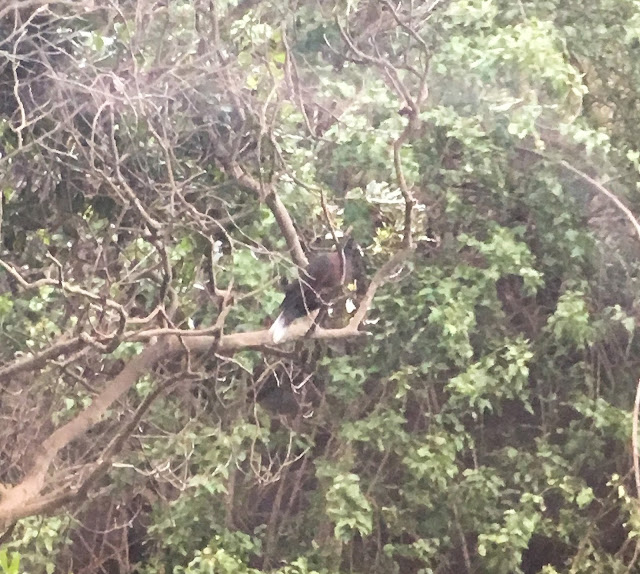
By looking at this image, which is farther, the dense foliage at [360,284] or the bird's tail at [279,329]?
the dense foliage at [360,284]

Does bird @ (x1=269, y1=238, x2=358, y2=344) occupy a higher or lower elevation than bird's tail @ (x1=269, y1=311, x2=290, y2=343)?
higher

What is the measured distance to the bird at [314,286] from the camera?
2.00 meters

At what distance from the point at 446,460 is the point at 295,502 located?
1.91 ft

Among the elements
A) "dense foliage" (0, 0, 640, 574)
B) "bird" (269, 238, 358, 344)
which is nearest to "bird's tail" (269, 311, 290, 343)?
"bird" (269, 238, 358, 344)

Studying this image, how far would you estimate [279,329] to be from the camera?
1957 mm

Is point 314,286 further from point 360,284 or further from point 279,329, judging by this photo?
point 360,284

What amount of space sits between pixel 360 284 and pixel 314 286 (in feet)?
1.77

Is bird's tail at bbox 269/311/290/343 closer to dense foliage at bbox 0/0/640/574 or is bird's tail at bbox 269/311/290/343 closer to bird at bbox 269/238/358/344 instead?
bird at bbox 269/238/358/344

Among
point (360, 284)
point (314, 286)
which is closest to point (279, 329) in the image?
point (314, 286)

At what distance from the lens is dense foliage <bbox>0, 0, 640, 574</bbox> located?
7.11ft

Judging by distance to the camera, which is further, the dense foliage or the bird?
the dense foliage

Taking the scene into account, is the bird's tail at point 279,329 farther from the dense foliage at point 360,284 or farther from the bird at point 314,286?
the dense foliage at point 360,284

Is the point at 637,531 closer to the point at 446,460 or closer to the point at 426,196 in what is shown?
the point at 446,460

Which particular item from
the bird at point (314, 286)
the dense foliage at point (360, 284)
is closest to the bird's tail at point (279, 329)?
the bird at point (314, 286)
